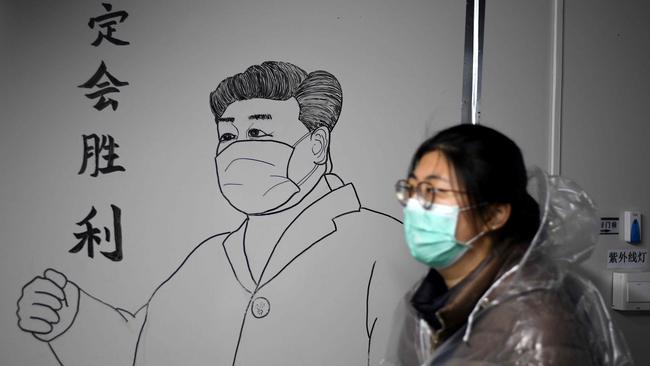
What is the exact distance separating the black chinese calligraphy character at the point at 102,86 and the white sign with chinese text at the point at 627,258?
1.50 metres

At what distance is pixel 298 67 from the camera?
1247mm

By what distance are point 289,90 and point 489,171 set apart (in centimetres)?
60

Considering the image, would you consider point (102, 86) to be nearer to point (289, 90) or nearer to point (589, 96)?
point (289, 90)

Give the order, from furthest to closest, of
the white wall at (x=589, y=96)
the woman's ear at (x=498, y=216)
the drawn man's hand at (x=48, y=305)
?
1. the white wall at (x=589, y=96)
2. the drawn man's hand at (x=48, y=305)
3. the woman's ear at (x=498, y=216)

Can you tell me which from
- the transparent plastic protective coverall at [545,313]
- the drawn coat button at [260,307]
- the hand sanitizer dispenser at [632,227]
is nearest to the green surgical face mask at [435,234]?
the transparent plastic protective coverall at [545,313]

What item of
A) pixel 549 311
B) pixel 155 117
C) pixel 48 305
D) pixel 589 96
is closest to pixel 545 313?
pixel 549 311

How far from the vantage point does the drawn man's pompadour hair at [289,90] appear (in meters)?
1.22

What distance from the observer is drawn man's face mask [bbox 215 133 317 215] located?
4.00 ft

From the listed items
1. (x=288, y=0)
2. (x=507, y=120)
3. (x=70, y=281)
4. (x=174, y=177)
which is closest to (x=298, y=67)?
(x=288, y=0)

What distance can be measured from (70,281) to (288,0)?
0.93 meters

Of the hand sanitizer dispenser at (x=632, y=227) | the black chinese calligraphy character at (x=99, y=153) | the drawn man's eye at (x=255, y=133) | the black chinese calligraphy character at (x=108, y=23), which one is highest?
the black chinese calligraphy character at (x=108, y=23)

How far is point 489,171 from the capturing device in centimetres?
87

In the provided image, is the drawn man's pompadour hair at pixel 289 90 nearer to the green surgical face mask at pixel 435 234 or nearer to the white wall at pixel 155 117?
the white wall at pixel 155 117

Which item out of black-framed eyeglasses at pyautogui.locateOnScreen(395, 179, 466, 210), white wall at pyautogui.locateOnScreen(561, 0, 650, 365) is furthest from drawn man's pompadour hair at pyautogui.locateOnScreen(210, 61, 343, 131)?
white wall at pyautogui.locateOnScreen(561, 0, 650, 365)
